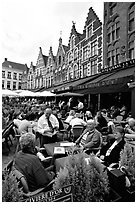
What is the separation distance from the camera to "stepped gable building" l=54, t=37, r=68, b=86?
81.3 ft

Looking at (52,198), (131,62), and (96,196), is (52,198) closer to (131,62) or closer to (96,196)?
(96,196)

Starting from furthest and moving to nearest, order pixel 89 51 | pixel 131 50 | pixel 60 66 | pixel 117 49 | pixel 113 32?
pixel 60 66, pixel 89 51, pixel 113 32, pixel 117 49, pixel 131 50

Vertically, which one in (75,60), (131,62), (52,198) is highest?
(75,60)

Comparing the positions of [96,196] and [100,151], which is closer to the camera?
[96,196]

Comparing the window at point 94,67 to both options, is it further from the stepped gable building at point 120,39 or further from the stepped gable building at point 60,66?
the stepped gable building at point 60,66

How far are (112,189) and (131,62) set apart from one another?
446 inches

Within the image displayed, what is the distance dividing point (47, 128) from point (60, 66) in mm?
22508

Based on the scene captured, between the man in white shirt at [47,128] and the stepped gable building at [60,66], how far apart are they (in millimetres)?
20037

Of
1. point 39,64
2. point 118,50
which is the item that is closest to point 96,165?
point 118,50

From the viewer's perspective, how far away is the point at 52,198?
50.6 inches

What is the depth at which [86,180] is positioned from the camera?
1.59 meters

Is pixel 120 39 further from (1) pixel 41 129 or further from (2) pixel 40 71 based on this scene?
(2) pixel 40 71

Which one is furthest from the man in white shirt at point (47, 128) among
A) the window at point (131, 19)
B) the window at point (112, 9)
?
the window at point (112, 9)

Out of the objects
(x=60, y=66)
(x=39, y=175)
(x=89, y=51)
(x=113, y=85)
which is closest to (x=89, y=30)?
(x=89, y=51)
